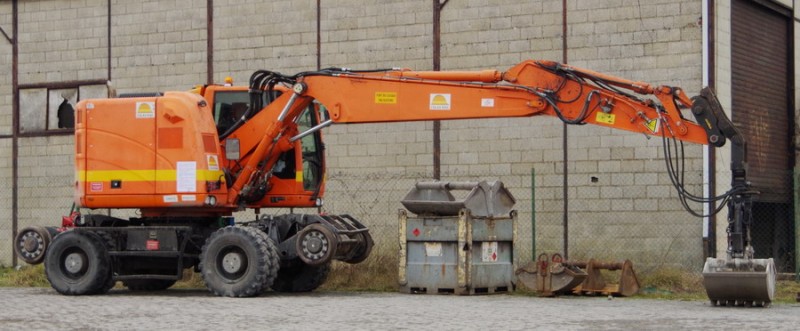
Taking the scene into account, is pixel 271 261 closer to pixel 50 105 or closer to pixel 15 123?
pixel 50 105

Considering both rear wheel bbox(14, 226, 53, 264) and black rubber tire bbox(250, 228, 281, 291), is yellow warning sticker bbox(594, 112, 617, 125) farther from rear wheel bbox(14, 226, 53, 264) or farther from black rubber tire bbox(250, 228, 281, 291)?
rear wheel bbox(14, 226, 53, 264)

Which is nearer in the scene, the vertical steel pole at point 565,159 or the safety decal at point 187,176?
the safety decal at point 187,176

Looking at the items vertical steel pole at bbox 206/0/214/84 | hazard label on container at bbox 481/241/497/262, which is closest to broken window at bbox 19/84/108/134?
vertical steel pole at bbox 206/0/214/84

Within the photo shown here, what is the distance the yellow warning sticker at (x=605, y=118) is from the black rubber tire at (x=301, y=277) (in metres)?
4.83

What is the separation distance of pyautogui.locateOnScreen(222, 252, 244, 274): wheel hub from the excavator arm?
1.11 metres

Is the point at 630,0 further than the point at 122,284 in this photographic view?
Yes

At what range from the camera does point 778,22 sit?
24.6 m

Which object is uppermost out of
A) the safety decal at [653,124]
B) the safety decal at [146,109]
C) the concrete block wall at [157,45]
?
the concrete block wall at [157,45]

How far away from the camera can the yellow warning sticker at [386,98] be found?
17156 millimetres

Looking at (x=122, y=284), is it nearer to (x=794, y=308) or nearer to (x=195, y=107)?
(x=195, y=107)

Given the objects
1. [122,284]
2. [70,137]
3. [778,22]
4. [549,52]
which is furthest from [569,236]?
[70,137]

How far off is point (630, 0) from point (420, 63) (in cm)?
428

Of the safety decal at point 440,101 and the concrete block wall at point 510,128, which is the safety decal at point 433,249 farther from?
the concrete block wall at point 510,128

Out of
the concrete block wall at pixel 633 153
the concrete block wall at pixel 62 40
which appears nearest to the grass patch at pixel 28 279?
the concrete block wall at pixel 62 40
